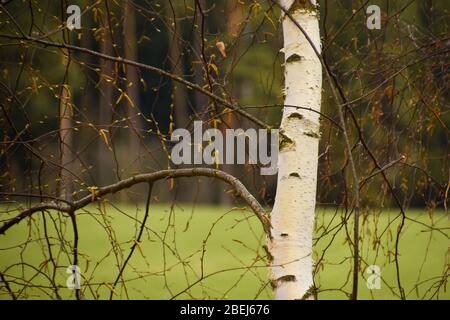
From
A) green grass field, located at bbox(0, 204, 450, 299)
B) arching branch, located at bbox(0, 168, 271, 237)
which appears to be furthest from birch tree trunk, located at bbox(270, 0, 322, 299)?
green grass field, located at bbox(0, 204, 450, 299)

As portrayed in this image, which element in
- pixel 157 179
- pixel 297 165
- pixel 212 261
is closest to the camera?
pixel 297 165

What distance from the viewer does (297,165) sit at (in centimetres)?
294

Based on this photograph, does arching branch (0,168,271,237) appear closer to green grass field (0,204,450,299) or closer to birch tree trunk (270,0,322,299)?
birch tree trunk (270,0,322,299)

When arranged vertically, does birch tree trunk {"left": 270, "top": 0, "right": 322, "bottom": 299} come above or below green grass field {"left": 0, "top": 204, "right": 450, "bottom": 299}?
above

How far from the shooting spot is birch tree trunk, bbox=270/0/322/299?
2891 mm

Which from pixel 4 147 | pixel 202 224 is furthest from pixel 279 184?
pixel 202 224

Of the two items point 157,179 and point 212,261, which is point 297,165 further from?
point 212,261

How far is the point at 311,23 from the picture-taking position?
3.05m

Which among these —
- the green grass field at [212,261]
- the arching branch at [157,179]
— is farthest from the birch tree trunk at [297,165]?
the green grass field at [212,261]

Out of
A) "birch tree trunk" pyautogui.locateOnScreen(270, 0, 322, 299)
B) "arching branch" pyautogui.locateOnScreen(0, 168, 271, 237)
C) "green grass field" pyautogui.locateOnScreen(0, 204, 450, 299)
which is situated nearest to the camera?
"birch tree trunk" pyautogui.locateOnScreen(270, 0, 322, 299)

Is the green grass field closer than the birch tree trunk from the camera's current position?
No

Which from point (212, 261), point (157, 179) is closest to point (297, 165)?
point (157, 179)

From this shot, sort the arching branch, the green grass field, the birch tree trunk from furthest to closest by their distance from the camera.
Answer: the green grass field < the arching branch < the birch tree trunk
